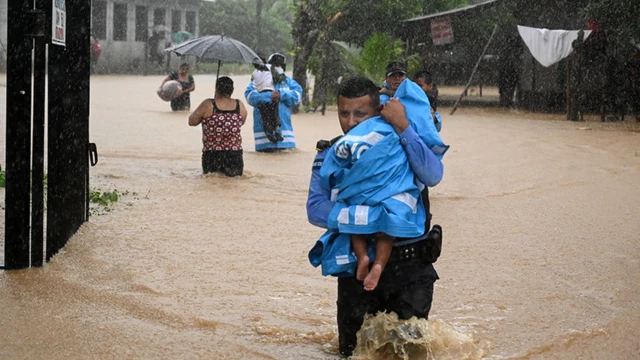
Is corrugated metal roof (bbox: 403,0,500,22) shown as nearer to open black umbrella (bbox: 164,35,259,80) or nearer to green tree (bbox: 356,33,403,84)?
green tree (bbox: 356,33,403,84)

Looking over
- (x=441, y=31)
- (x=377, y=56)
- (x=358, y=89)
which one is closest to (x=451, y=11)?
(x=441, y=31)

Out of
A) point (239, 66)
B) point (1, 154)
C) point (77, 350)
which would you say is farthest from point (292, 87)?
point (239, 66)

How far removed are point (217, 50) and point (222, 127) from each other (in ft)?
5.13

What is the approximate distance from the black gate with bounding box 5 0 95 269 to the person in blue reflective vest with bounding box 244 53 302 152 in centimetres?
668

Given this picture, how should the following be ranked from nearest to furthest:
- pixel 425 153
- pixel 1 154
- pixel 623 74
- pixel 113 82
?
pixel 425 153
pixel 1 154
pixel 623 74
pixel 113 82

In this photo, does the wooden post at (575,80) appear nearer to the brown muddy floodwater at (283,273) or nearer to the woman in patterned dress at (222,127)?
the brown muddy floodwater at (283,273)

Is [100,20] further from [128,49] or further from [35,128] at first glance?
[35,128]

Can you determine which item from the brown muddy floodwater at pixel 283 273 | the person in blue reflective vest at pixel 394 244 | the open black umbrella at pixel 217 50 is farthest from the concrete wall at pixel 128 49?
the person in blue reflective vest at pixel 394 244

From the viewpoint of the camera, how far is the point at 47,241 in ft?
20.8

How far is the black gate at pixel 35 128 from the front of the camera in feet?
18.9

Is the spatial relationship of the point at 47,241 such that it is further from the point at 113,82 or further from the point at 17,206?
the point at 113,82

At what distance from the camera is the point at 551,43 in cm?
2061

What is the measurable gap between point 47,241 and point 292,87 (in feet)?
27.0

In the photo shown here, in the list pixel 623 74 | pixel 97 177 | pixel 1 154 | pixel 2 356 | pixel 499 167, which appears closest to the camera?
pixel 2 356
